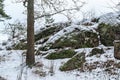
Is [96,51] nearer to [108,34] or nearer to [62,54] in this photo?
[62,54]

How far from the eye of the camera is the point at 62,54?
44.8ft

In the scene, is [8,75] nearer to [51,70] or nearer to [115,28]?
[51,70]

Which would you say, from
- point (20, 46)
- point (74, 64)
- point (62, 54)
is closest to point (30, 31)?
point (62, 54)

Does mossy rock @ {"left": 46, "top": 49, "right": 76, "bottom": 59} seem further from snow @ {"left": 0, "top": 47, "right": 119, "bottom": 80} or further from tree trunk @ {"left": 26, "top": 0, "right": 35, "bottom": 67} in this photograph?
tree trunk @ {"left": 26, "top": 0, "right": 35, "bottom": 67}

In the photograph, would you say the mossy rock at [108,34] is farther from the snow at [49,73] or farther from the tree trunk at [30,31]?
the tree trunk at [30,31]

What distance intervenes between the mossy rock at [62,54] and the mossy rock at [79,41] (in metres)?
1.01

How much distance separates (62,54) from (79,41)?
64.7 inches

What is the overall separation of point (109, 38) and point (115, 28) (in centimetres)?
63

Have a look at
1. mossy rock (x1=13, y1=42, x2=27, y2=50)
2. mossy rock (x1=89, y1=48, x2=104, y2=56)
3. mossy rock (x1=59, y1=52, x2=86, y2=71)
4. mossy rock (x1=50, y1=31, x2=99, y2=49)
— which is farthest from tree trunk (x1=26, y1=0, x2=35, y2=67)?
mossy rock (x1=13, y1=42, x2=27, y2=50)

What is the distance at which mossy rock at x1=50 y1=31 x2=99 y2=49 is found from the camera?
1478 cm

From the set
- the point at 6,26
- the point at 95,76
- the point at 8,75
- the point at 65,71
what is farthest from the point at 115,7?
the point at 6,26

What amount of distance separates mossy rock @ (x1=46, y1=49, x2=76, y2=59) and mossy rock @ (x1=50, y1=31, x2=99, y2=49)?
39.7 inches

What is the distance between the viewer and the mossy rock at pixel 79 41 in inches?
582

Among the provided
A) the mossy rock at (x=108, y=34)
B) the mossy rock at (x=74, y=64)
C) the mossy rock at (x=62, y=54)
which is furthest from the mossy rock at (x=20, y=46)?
the mossy rock at (x=74, y=64)
